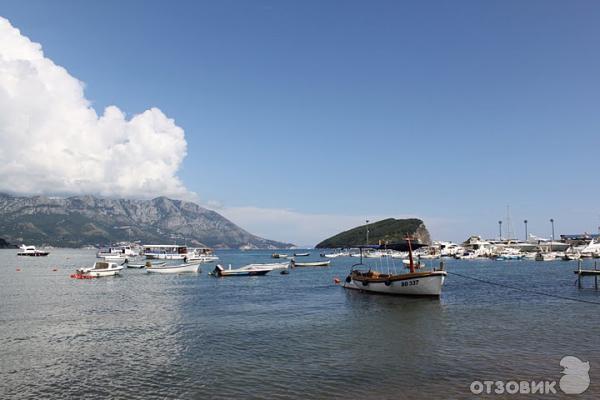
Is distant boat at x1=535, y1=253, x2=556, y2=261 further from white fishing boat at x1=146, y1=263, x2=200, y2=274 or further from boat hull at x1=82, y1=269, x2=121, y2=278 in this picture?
boat hull at x1=82, y1=269, x2=121, y2=278

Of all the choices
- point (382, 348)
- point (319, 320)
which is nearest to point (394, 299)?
point (319, 320)

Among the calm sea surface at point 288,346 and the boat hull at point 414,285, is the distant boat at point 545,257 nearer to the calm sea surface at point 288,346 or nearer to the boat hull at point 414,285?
the calm sea surface at point 288,346

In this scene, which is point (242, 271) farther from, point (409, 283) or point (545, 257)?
point (545, 257)

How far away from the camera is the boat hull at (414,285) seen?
44750 mm

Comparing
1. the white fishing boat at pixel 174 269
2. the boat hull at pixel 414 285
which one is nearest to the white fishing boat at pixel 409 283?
the boat hull at pixel 414 285

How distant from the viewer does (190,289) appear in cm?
6203

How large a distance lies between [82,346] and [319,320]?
55.1 feet

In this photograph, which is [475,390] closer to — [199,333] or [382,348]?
[382,348]

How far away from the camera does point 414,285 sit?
1810 inches

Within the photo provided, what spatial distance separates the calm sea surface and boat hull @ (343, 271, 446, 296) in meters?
1.41

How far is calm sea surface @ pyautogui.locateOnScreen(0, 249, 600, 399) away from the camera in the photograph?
18297 mm

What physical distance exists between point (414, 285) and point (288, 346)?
24.4 m

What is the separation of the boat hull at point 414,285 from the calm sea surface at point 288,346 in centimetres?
141

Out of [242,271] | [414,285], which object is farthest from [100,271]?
[414,285]
